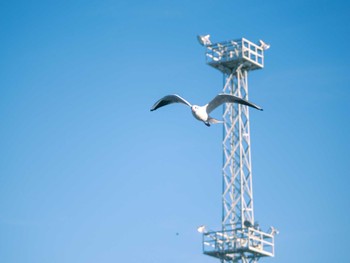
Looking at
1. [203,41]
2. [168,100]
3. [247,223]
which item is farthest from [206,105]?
[203,41]

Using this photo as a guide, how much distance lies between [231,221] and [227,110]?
9059 millimetres

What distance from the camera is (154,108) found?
66000mm

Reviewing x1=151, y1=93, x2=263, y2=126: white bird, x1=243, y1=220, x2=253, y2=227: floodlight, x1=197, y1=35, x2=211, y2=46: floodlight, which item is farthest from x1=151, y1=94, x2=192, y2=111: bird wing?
x1=197, y1=35, x2=211, y2=46: floodlight

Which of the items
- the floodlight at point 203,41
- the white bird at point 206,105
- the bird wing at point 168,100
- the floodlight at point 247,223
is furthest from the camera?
the floodlight at point 203,41

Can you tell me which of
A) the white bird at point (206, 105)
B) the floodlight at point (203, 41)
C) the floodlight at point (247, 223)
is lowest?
the white bird at point (206, 105)

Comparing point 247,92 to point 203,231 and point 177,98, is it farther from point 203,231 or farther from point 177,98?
point 177,98

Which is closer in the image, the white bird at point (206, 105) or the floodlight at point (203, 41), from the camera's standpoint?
the white bird at point (206, 105)

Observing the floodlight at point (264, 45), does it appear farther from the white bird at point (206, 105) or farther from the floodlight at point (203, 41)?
the white bird at point (206, 105)

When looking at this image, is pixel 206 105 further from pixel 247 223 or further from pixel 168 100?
pixel 247 223

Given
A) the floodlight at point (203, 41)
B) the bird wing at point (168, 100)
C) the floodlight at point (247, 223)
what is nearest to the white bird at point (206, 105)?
the bird wing at point (168, 100)

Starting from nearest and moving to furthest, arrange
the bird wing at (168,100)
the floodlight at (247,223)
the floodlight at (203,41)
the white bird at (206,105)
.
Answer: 1. the white bird at (206,105)
2. the bird wing at (168,100)
3. the floodlight at (247,223)
4. the floodlight at (203,41)

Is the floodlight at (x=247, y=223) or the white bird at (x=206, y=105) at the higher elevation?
the floodlight at (x=247, y=223)

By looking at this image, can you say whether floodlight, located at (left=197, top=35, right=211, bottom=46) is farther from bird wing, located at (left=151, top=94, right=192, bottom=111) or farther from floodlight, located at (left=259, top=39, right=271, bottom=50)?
bird wing, located at (left=151, top=94, right=192, bottom=111)

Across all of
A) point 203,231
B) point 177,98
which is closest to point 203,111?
point 177,98
